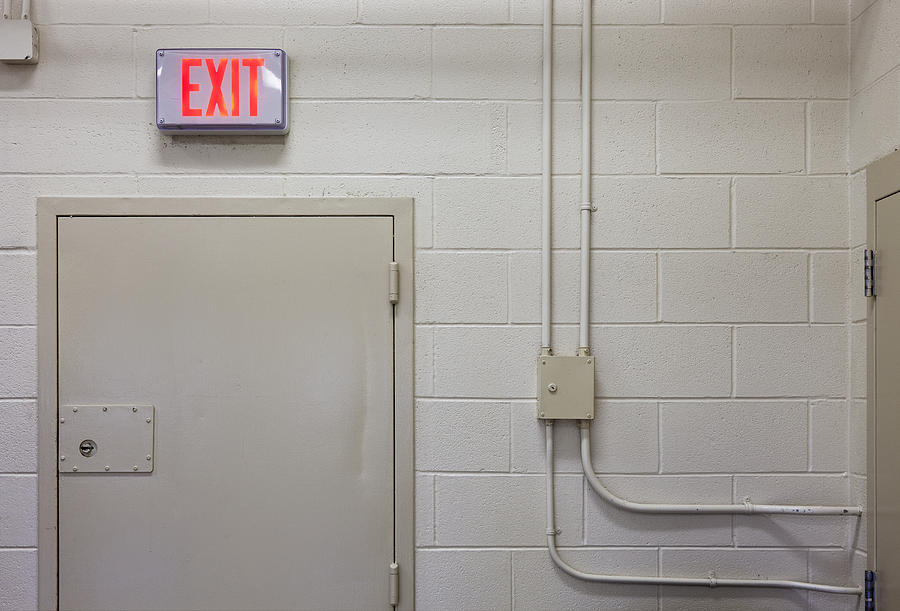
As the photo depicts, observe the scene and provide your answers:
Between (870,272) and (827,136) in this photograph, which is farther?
(827,136)

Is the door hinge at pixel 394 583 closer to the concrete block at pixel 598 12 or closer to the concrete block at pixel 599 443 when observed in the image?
the concrete block at pixel 599 443

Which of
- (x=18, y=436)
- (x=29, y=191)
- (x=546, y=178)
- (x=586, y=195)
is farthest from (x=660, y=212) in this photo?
(x=18, y=436)

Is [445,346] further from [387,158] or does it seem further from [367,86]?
[367,86]

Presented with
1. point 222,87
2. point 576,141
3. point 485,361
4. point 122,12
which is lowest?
point 485,361

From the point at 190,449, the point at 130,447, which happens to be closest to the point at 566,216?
the point at 190,449

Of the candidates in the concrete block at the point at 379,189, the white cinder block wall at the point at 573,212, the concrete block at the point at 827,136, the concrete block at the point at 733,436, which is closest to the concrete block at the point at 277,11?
the white cinder block wall at the point at 573,212

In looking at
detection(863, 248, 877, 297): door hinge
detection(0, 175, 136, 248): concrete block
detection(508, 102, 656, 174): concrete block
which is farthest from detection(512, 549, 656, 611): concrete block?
detection(0, 175, 136, 248): concrete block

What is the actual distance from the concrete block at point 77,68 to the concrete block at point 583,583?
1.73 metres

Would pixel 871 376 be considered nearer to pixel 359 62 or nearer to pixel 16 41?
pixel 359 62

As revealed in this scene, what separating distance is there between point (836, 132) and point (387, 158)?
1.26 m

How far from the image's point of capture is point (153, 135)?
221cm

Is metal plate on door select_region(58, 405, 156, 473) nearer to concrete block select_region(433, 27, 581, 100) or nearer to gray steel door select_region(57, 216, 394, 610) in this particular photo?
gray steel door select_region(57, 216, 394, 610)

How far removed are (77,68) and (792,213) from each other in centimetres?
204

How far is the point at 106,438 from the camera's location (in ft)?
Result: 7.11
